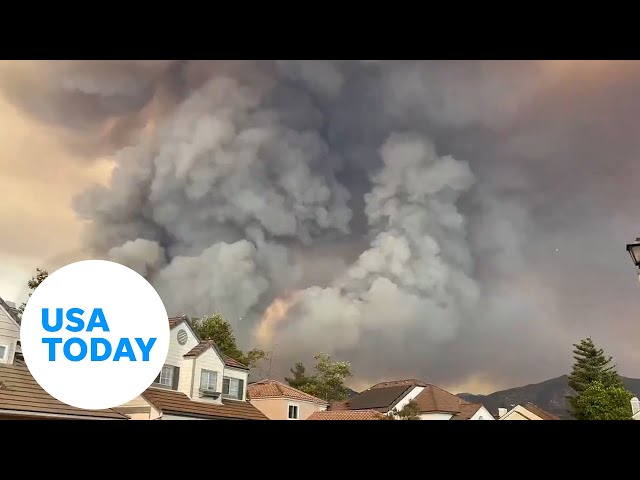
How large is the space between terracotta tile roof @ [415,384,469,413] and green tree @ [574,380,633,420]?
9.02 ft

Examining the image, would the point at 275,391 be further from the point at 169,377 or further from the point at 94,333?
the point at 94,333

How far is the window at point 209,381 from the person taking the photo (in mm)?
10273

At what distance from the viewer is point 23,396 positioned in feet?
24.3

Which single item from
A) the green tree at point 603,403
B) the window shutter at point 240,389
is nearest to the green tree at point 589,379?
the green tree at point 603,403

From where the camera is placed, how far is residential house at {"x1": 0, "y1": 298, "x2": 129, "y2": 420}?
7215 mm

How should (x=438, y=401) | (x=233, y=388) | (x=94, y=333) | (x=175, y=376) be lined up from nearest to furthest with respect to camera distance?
(x=94, y=333) < (x=175, y=376) < (x=233, y=388) < (x=438, y=401)

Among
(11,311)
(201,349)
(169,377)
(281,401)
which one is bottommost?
(281,401)

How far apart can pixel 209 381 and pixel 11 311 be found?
3.73 metres

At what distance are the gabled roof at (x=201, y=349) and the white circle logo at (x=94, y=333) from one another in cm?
393

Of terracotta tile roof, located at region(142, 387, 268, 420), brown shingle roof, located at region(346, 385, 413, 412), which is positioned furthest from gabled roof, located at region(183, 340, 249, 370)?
brown shingle roof, located at region(346, 385, 413, 412)

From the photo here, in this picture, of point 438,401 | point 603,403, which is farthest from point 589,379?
point 438,401

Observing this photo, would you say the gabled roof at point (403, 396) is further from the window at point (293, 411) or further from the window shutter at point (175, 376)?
the window shutter at point (175, 376)
